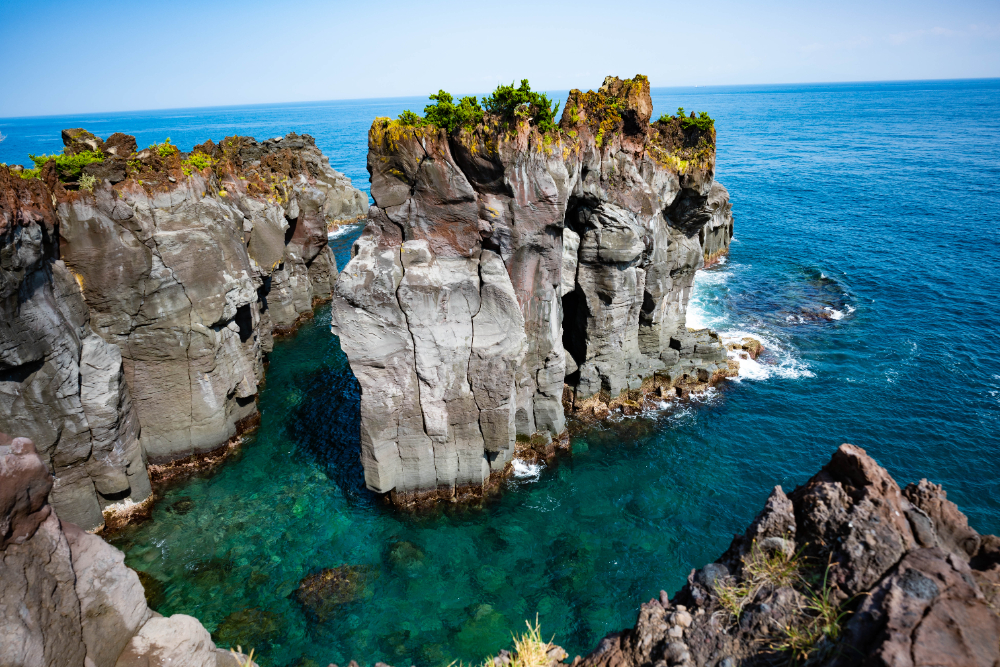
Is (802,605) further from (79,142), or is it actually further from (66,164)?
(79,142)

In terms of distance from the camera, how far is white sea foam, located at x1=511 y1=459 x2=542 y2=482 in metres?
26.3

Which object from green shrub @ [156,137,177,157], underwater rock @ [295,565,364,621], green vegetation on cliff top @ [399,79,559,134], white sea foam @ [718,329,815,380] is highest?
green vegetation on cliff top @ [399,79,559,134]

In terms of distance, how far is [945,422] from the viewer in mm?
29766

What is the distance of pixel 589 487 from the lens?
1017 inches

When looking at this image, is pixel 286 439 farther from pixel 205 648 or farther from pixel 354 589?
pixel 205 648

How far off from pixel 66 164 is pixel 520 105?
17.9 m

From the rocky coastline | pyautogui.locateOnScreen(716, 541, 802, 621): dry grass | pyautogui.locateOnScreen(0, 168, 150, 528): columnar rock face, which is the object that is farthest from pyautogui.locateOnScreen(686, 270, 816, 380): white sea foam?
pyautogui.locateOnScreen(0, 168, 150, 528): columnar rock face

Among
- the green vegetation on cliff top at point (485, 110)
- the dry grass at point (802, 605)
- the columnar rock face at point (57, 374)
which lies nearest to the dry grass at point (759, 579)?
the dry grass at point (802, 605)

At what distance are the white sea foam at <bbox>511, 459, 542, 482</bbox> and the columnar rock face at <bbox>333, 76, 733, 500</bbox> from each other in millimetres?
1350

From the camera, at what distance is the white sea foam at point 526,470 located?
1036 inches

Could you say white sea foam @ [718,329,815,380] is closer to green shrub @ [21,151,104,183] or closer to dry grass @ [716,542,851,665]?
dry grass @ [716,542,851,665]

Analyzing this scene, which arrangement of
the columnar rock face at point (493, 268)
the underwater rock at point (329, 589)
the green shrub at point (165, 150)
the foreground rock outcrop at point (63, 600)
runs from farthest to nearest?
the green shrub at point (165, 150) → the columnar rock face at point (493, 268) → the underwater rock at point (329, 589) → the foreground rock outcrop at point (63, 600)

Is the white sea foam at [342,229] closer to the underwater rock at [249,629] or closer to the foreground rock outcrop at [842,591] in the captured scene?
the underwater rock at [249,629]

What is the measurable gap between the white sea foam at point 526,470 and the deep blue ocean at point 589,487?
13 cm
